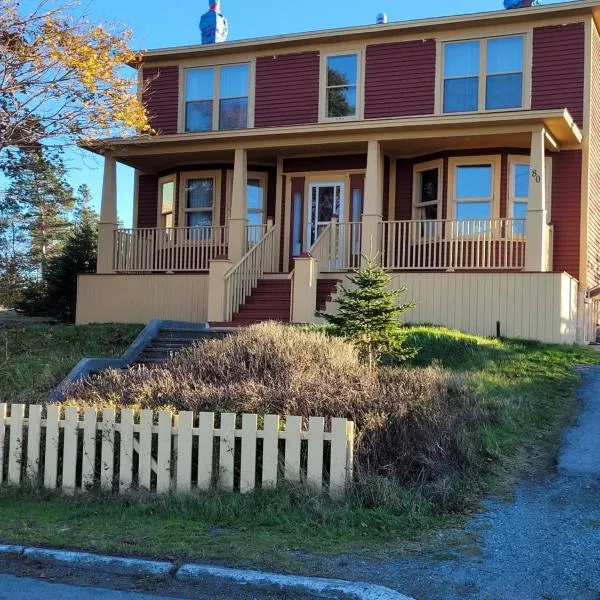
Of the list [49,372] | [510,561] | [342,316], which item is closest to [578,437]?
[510,561]

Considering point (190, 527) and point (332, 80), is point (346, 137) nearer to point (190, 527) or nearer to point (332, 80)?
point (332, 80)

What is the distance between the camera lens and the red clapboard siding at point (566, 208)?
1543cm

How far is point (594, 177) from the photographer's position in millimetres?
16594

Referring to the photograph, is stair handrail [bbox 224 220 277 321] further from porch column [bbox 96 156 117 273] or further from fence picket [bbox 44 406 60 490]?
fence picket [bbox 44 406 60 490]

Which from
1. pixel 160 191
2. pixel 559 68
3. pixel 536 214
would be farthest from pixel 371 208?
pixel 160 191

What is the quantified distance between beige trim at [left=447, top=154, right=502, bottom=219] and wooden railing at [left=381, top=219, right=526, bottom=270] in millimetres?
479

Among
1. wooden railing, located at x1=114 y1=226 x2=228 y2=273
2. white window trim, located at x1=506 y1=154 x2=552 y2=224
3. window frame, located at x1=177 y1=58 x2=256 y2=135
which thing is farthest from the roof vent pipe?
white window trim, located at x1=506 y1=154 x2=552 y2=224

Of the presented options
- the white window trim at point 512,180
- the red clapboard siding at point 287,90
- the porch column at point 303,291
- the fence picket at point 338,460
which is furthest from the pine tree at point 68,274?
the fence picket at point 338,460

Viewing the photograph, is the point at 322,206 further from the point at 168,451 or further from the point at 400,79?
the point at 168,451

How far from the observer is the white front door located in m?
17.4

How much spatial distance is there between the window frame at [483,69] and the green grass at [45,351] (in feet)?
28.2

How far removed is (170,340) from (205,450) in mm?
6135

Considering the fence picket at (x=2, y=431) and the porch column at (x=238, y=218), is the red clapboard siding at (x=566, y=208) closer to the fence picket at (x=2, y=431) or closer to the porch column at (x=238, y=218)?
the porch column at (x=238, y=218)

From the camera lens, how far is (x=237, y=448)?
6320 millimetres
